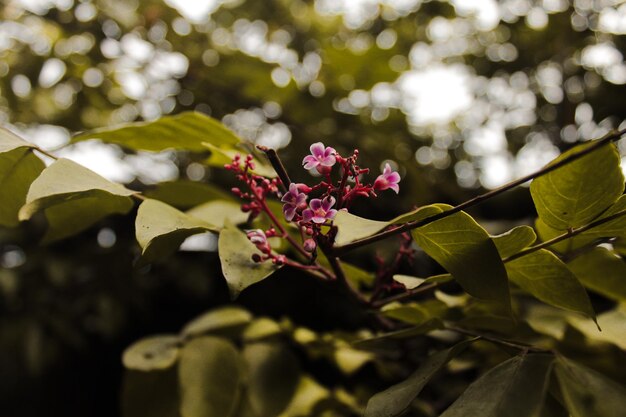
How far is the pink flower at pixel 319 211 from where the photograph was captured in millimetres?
440

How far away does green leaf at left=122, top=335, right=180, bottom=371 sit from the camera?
689mm

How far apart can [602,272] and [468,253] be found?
0.28 metres

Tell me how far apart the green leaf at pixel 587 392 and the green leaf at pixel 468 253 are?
0.26 ft

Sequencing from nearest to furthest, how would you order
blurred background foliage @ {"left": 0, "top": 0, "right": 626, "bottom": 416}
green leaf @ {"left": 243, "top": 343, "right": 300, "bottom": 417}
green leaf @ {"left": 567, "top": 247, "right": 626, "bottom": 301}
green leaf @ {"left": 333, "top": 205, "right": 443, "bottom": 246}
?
green leaf @ {"left": 333, "top": 205, "right": 443, "bottom": 246}
green leaf @ {"left": 567, "top": 247, "right": 626, "bottom": 301}
green leaf @ {"left": 243, "top": 343, "right": 300, "bottom": 417}
blurred background foliage @ {"left": 0, "top": 0, "right": 626, "bottom": 416}

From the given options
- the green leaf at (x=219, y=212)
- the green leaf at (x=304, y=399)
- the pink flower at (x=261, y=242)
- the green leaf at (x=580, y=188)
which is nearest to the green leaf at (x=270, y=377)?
the green leaf at (x=304, y=399)

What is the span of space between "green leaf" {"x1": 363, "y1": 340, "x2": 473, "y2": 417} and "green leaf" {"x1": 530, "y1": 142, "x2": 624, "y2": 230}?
0.46 ft

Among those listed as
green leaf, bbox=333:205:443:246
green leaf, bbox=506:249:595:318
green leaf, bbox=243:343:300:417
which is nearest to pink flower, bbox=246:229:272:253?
green leaf, bbox=333:205:443:246

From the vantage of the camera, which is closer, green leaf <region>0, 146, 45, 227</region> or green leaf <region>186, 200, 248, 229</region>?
green leaf <region>0, 146, 45, 227</region>

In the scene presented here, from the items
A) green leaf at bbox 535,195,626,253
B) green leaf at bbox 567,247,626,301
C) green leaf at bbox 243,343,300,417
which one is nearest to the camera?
green leaf at bbox 535,195,626,253

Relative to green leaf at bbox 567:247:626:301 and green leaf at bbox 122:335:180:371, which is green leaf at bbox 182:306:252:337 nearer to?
green leaf at bbox 122:335:180:371

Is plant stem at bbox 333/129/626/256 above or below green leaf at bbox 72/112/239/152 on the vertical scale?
above

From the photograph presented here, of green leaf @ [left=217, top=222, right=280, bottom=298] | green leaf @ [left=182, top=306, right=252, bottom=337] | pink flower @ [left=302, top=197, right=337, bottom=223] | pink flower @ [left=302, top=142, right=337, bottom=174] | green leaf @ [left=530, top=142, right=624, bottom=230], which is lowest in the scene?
green leaf @ [left=182, top=306, right=252, bottom=337]

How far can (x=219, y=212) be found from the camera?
684 millimetres

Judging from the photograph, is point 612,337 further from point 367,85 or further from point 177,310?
point 177,310
